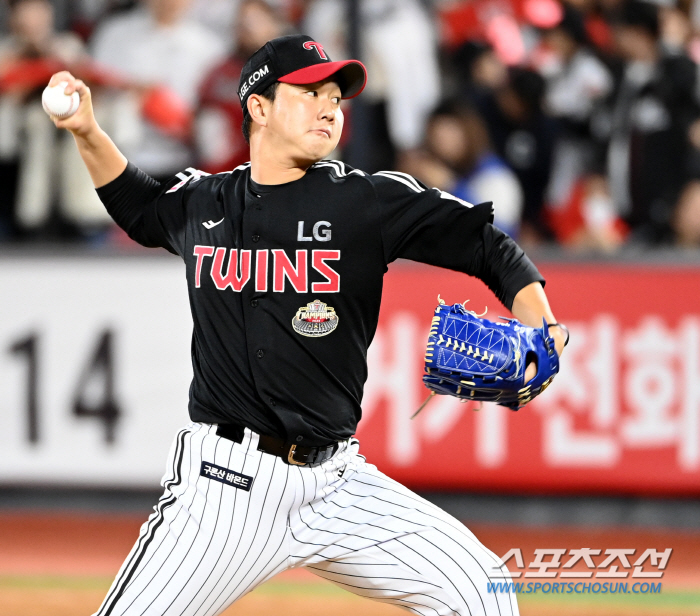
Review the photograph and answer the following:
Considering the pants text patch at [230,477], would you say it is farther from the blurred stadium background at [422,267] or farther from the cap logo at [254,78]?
the blurred stadium background at [422,267]

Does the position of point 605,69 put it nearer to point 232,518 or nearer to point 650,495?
point 650,495

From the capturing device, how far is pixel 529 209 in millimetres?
6988

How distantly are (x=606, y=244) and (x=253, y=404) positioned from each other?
14.7 feet

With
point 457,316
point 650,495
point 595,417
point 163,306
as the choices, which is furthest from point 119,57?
point 457,316

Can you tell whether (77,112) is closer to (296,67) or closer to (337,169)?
(296,67)

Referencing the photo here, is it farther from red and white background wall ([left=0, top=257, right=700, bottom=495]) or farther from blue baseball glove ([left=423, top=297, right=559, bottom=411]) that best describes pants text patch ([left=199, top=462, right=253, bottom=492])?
red and white background wall ([left=0, top=257, right=700, bottom=495])

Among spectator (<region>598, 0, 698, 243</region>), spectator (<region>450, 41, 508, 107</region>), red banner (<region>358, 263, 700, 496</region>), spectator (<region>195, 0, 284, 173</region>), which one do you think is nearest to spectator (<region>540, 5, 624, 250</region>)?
spectator (<region>598, 0, 698, 243</region>)

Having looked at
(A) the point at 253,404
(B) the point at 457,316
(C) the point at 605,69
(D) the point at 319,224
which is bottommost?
(A) the point at 253,404

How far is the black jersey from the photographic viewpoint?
9.75ft

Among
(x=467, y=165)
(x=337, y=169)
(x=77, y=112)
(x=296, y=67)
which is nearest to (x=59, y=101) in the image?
(x=77, y=112)

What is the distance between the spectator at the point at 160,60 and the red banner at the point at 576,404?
6.19ft

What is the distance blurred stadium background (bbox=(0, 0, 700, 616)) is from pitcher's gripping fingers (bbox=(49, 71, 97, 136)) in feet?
10.2

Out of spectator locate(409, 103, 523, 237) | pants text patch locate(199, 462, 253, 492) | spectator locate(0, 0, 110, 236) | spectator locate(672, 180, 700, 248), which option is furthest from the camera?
spectator locate(0, 0, 110, 236)

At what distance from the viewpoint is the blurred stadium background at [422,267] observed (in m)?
6.34
